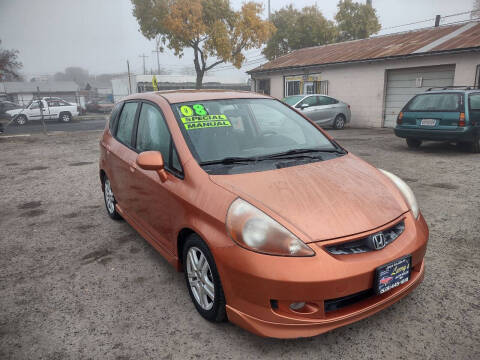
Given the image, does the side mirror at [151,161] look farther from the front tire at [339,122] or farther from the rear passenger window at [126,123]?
the front tire at [339,122]

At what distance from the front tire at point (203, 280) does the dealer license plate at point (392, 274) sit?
94 cm

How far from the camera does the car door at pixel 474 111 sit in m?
7.91

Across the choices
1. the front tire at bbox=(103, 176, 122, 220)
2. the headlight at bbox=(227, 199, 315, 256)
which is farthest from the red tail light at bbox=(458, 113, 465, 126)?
the headlight at bbox=(227, 199, 315, 256)

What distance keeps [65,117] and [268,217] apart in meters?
23.6

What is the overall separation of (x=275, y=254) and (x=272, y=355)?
0.68m

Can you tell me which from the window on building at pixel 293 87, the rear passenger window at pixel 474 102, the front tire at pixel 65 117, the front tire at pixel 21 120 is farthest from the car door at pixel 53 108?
the rear passenger window at pixel 474 102

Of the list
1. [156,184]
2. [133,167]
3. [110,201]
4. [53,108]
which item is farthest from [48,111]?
[156,184]

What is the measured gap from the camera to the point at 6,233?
167 inches

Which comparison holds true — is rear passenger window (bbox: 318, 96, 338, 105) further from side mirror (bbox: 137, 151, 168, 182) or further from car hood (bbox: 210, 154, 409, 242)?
side mirror (bbox: 137, 151, 168, 182)

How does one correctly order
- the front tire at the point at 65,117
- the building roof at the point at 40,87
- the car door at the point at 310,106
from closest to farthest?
the car door at the point at 310,106, the front tire at the point at 65,117, the building roof at the point at 40,87

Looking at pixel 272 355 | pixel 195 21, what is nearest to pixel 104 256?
pixel 272 355

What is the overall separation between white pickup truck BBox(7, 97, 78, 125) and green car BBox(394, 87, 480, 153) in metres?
19.8

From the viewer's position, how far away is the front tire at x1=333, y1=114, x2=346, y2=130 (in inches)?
583

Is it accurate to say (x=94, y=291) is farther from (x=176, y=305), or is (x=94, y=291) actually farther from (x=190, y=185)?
(x=190, y=185)
